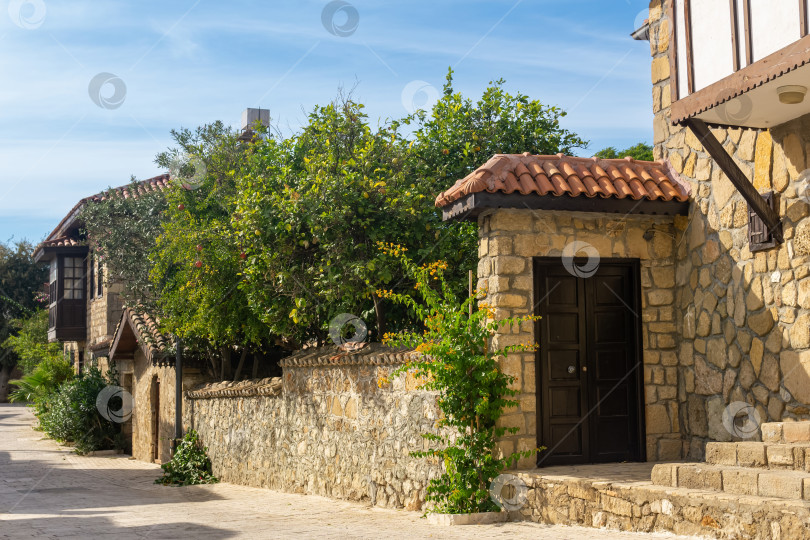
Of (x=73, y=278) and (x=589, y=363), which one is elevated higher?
(x=73, y=278)

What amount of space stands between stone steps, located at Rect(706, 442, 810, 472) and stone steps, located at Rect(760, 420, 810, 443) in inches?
4.4

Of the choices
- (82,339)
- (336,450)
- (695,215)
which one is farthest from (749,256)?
(82,339)

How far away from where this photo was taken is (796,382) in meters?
6.72

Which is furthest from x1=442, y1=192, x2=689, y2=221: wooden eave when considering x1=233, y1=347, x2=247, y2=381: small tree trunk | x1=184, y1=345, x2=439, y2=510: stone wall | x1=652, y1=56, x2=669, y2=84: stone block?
x1=233, y1=347, x2=247, y2=381: small tree trunk

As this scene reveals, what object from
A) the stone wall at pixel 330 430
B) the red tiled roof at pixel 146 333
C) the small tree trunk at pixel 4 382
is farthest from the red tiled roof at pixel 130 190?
the small tree trunk at pixel 4 382

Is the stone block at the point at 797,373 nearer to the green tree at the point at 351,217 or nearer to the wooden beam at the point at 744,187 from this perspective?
the wooden beam at the point at 744,187

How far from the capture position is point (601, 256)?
7910mm

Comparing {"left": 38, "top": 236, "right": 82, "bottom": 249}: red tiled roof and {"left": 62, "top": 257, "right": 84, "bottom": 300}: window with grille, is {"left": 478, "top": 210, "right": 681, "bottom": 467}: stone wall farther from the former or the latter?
{"left": 62, "top": 257, "right": 84, "bottom": 300}: window with grille

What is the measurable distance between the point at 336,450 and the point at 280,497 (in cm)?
122

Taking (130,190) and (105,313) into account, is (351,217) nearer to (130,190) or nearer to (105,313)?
(130,190)

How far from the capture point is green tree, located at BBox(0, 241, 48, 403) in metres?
36.0

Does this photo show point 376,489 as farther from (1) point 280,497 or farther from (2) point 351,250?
(2) point 351,250

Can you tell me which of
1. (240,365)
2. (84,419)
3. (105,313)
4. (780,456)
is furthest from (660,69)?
(105,313)

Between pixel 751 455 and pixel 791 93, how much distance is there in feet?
9.18
